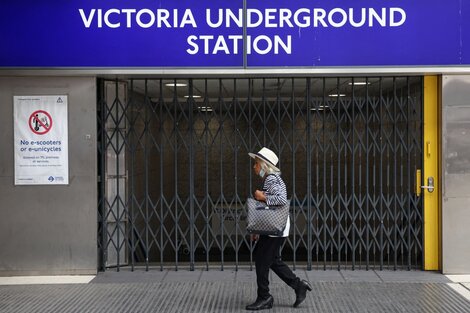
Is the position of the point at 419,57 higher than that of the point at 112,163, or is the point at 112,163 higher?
the point at 419,57

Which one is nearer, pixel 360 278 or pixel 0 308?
pixel 0 308

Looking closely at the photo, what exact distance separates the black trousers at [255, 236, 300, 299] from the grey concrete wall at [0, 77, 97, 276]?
107 inches

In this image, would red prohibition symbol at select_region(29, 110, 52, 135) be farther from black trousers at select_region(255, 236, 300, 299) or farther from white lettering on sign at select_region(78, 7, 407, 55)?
black trousers at select_region(255, 236, 300, 299)

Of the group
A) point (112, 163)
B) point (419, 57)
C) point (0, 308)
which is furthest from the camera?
point (112, 163)

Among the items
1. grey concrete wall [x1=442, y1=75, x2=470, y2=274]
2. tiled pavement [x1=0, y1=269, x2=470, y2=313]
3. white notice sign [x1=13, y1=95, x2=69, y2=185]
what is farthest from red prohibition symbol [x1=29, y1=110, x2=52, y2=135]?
grey concrete wall [x1=442, y1=75, x2=470, y2=274]

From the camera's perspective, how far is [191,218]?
810 cm

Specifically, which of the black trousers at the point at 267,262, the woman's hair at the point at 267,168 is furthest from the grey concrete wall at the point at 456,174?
the woman's hair at the point at 267,168

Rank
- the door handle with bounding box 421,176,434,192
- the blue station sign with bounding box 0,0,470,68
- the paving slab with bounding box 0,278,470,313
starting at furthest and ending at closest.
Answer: the door handle with bounding box 421,176,434,192 < the blue station sign with bounding box 0,0,470,68 < the paving slab with bounding box 0,278,470,313

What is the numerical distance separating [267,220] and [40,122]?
12.1 feet

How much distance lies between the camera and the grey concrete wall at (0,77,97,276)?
7.81 metres

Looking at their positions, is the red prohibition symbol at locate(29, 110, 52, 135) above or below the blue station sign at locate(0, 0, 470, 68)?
below

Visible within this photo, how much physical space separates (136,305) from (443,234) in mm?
4211

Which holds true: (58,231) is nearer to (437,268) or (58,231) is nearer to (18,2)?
(18,2)

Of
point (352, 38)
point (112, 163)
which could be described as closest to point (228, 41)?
point (352, 38)
